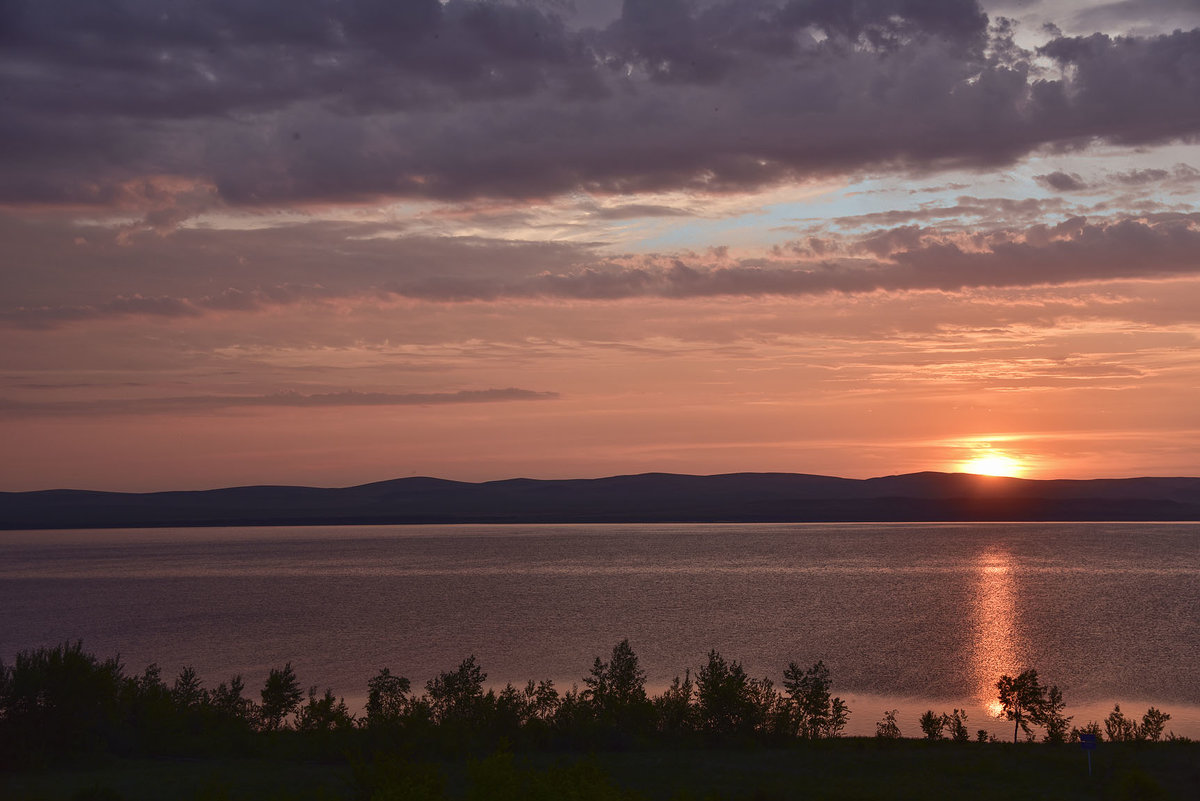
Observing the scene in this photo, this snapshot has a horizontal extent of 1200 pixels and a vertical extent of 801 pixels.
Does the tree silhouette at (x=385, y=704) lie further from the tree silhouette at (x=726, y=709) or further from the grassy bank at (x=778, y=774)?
the tree silhouette at (x=726, y=709)

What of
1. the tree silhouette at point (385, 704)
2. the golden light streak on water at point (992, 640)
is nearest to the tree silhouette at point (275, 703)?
the tree silhouette at point (385, 704)

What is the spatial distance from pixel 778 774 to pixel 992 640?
60673 mm

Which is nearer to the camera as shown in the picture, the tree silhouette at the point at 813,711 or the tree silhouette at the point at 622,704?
the tree silhouette at the point at 622,704

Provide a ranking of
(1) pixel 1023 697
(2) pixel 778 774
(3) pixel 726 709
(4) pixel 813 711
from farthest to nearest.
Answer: (1) pixel 1023 697
(4) pixel 813 711
(3) pixel 726 709
(2) pixel 778 774

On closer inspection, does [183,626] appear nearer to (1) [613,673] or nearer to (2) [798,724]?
(1) [613,673]

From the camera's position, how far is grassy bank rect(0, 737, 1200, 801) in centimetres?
3947

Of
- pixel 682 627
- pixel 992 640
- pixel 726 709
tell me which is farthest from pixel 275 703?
pixel 992 640

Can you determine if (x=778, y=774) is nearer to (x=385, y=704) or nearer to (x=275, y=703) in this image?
(x=385, y=704)

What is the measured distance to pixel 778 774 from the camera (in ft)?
145

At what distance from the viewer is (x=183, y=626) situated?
110562mm

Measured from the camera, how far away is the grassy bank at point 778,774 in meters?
39.5

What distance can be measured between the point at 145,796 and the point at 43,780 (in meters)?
5.59

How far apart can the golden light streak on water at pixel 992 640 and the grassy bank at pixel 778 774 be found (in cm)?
2038

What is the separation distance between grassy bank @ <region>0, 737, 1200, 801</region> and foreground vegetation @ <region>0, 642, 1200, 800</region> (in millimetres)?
114
